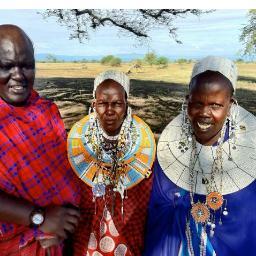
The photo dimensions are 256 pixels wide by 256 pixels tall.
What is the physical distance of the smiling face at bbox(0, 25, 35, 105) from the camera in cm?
173

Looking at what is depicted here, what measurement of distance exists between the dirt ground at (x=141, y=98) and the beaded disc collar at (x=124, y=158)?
8.3 inches

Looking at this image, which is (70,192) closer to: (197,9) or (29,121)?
(29,121)

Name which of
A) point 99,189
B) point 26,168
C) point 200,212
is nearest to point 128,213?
point 99,189

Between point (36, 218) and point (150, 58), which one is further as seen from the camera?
point (150, 58)

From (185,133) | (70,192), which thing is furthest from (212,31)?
(70,192)

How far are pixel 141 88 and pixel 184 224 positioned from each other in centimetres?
99

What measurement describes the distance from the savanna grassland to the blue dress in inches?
21.5

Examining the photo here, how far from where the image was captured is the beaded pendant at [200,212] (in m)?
1.96

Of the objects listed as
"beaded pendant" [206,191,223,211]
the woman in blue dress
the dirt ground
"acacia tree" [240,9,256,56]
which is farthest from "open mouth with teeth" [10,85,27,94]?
"acacia tree" [240,9,256,56]

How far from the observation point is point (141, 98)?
260 cm

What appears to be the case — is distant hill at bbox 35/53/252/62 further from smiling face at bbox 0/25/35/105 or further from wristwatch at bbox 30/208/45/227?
wristwatch at bbox 30/208/45/227

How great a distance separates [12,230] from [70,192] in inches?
14.0

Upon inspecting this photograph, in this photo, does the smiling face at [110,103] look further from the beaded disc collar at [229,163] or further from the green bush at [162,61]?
the green bush at [162,61]

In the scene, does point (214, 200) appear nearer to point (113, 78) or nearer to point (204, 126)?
point (204, 126)
